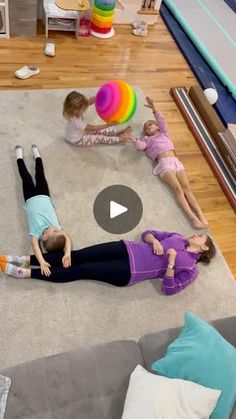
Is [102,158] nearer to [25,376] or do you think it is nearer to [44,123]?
[44,123]

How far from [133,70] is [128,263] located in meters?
2.23

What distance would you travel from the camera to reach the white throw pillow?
1.57m

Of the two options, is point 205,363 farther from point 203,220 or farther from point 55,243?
point 203,220

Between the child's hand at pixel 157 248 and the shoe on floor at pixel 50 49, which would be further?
the shoe on floor at pixel 50 49

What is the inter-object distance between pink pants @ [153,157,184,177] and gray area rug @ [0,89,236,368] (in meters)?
0.07

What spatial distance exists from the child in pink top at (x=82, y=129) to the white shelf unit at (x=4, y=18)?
125 cm

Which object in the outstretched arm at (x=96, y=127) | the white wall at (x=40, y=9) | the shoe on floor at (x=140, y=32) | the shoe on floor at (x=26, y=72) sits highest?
the white wall at (x=40, y=9)

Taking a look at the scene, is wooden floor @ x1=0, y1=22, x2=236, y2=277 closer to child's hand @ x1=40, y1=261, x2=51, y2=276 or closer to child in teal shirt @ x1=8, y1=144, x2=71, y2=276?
child in teal shirt @ x1=8, y1=144, x2=71, y2=276

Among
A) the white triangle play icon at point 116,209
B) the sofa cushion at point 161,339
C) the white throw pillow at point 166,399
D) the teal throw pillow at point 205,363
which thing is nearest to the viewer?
the white throw pillow at point 166,399

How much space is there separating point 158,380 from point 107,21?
342 cm

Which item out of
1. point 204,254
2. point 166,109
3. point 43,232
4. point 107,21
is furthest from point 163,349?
point 107,21

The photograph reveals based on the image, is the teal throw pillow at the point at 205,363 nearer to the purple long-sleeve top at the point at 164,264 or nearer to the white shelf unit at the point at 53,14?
the purple long-sleeve top at the point at 164,264

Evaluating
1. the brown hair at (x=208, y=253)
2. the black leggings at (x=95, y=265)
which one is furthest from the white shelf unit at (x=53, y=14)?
the brown hair at (x=208, y=253)
